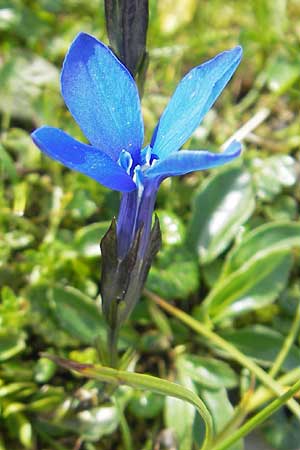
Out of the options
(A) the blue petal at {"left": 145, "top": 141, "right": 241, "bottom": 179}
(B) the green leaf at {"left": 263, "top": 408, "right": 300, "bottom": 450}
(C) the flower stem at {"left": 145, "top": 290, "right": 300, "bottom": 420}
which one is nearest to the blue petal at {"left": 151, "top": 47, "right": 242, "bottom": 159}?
(A) the blue petal at {"left": 145, "top": 141, "right": 241, "bottom": 179}

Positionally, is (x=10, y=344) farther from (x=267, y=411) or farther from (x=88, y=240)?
(x=267, y=411)

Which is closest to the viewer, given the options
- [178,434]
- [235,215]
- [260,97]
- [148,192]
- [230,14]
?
[148,192]

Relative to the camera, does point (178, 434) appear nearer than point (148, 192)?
No

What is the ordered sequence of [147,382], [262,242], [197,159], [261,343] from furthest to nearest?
[262,242]
[261,343]
[147,382]
[197,159]

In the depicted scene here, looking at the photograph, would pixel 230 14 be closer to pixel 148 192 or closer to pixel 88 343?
pixel 88 343

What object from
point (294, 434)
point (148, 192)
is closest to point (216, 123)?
point (294, 434)

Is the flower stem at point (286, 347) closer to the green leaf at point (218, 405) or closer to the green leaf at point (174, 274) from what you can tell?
the green leaf at point (218, 405)

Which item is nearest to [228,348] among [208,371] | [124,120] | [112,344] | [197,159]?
[208,371]

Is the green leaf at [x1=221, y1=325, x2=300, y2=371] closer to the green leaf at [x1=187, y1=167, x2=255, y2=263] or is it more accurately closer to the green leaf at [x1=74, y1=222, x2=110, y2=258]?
the green leaf at [x1=187, y1=167, x2=255, y2=263]
